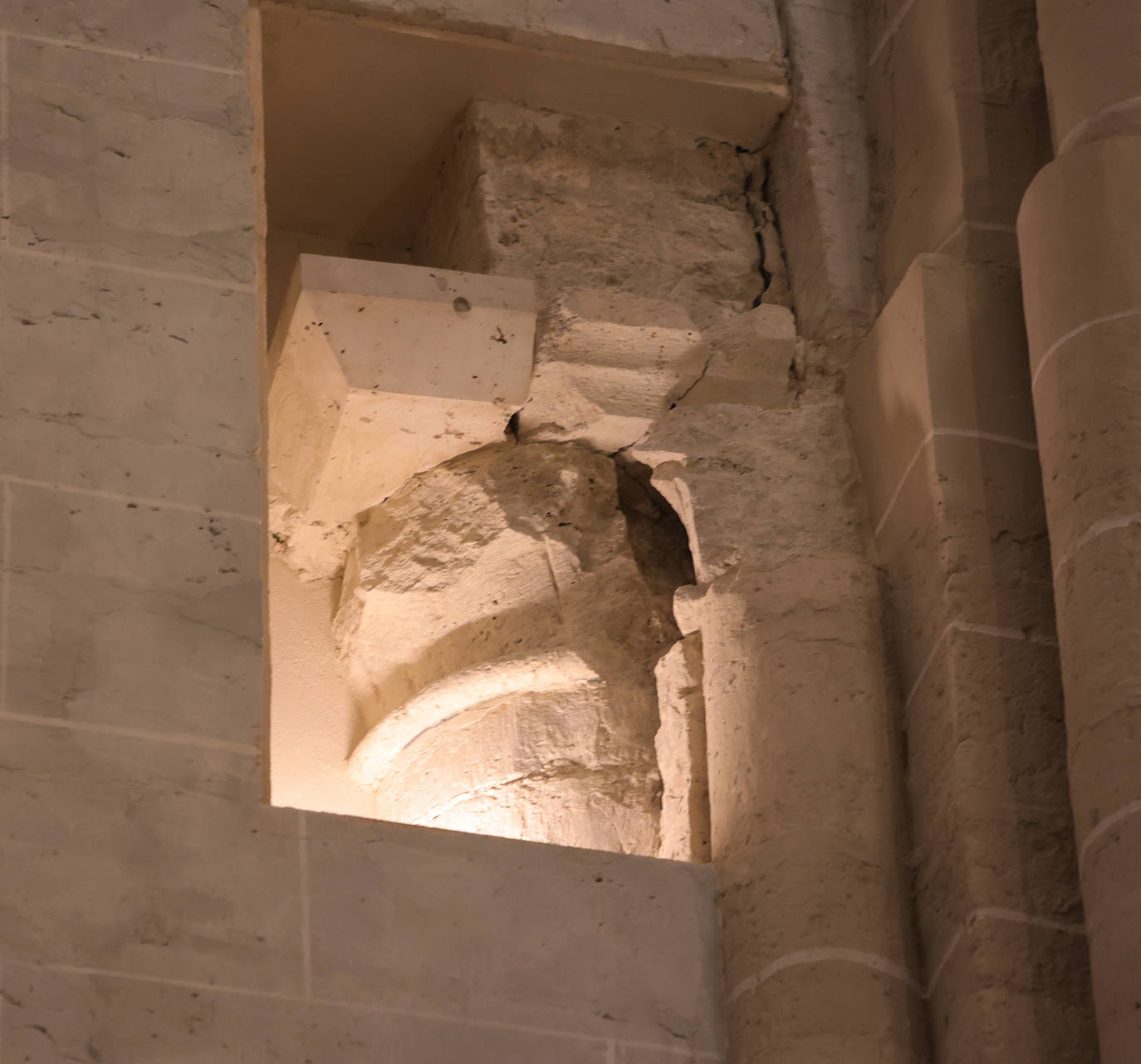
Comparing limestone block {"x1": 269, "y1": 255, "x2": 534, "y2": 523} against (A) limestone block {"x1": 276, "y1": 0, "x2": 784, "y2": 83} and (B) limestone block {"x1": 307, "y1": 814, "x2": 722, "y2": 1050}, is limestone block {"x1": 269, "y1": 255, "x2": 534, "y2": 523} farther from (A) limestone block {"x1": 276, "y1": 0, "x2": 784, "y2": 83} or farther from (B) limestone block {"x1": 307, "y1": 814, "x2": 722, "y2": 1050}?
(B) limestone block {"x1": 307, "y1": 814, "x2": 722, "y2": 1050}

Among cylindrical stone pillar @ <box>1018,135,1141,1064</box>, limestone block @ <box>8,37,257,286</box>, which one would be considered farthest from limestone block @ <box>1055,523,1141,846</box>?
limestone block @ <box>8,37,257,286</box>

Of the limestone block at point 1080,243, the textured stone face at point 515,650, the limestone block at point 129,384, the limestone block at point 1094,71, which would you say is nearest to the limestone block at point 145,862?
the limestone block at point 129,384

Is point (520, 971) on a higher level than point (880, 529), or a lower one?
lower

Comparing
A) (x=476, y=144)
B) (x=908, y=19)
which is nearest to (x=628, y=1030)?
(x=476, y=144)

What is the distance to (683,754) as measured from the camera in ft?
12.5

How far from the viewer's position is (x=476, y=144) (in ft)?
14.1

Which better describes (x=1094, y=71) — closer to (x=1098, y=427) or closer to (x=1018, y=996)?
(x=1098, y=427)

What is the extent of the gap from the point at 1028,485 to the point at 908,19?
3.54 feet

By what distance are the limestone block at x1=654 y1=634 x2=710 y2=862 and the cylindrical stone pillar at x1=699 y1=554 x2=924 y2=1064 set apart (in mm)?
55

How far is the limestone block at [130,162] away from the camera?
11.8 feet

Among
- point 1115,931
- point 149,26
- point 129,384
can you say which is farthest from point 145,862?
point 149,26

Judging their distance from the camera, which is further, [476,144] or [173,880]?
[476,144]

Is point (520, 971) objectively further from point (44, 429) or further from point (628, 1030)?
point (44, 429)

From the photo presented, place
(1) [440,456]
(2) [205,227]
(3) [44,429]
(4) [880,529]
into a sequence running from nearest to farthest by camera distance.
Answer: (3) [44,429]
(2) [205,227]
(4) [880,529]
(1) [440,456]
